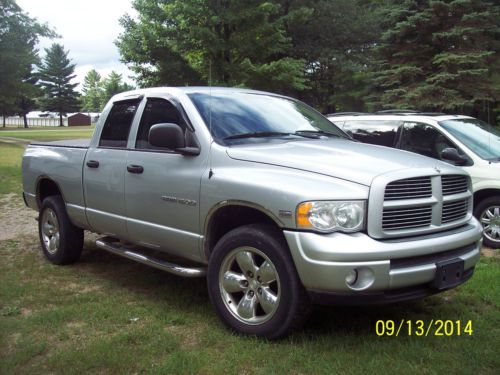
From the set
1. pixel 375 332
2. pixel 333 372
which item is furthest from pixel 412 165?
pixel 333 372

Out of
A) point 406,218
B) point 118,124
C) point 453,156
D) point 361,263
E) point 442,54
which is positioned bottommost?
point 361,263

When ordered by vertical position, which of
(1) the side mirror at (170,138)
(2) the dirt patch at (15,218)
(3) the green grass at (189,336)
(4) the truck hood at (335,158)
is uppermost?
(1) the side mirror at (170,138)

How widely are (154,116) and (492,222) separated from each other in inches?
176

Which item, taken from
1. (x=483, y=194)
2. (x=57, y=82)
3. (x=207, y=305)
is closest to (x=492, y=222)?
(x=483, y=194)

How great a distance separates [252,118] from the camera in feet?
15.1

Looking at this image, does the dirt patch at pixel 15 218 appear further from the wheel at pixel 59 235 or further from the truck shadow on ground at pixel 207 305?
the truck shadow on ground at pixel 207 305

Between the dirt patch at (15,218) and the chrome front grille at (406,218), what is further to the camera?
the dirt patch at (15,218)

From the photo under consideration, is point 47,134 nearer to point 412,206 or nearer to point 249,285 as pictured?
point 249,285

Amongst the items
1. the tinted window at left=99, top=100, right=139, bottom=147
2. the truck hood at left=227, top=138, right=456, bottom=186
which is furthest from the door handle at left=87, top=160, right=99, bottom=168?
the truck hood at left=227, top=138, right=456, bottom=186

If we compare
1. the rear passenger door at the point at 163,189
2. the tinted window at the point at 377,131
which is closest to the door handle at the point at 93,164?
the rear passenger door at the point at 163,189

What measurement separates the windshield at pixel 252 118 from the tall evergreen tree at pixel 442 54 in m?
13.1

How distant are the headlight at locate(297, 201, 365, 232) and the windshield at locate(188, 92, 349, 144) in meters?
1.14

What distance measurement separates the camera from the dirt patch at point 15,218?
809cm

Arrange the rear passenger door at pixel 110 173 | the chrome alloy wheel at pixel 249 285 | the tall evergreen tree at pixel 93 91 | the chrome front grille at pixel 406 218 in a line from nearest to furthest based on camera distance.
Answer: the chrome front grille at pixel 406 218 → the chrome alloy wheel at pixel 249 285 → the rear passenger door at pixel 110 173 → the tall evergreen tree at pixel 93 91
